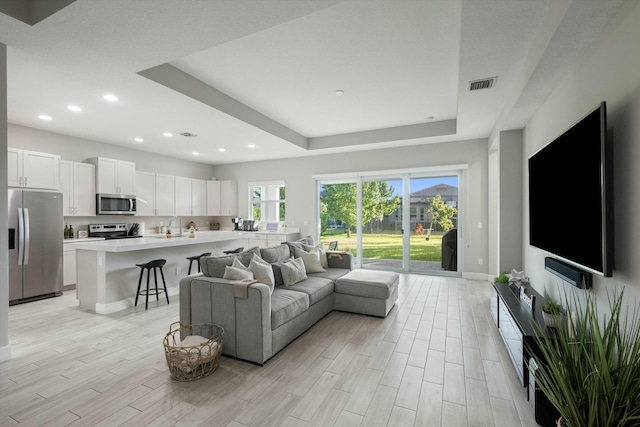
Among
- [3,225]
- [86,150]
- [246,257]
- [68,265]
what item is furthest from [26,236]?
[246,257]

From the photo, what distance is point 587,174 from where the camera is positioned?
198 cm

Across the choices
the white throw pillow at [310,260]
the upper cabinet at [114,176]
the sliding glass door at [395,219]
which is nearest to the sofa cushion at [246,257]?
the white throw pillow at [310,260]

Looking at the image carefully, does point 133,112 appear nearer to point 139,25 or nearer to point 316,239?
point 139,25

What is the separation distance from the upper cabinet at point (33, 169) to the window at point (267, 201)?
13.2ft

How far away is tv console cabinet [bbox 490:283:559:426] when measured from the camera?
1.86 m

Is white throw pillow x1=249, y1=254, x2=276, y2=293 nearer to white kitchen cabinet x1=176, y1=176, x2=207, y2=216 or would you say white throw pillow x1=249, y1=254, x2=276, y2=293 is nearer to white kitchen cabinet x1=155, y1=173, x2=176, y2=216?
white kitchen cabinet x1=155, y1=173, x2=176, y2=216

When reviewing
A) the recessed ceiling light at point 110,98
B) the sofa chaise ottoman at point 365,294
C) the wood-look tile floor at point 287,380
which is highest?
the recessed ceiling light at point 110,98

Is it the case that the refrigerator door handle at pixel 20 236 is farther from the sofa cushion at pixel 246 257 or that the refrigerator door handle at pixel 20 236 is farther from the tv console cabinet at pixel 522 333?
the tv console cabinet at pixel 522 333

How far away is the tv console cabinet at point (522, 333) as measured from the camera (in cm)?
186

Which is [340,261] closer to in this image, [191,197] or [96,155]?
[191,197]

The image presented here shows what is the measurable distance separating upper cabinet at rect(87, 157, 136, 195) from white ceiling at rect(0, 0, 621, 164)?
0.63 metres

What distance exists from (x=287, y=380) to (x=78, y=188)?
212 inches

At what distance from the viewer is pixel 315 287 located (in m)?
3.56

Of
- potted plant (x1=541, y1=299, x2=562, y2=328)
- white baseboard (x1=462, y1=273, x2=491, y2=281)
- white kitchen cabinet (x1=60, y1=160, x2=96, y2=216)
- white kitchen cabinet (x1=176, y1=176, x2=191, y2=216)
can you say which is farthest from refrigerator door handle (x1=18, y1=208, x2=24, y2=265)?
white baseboard (x1=462, y1=273, x2=491, y2=281)
